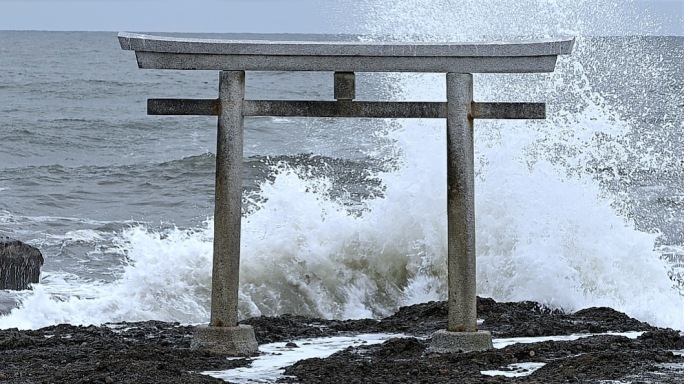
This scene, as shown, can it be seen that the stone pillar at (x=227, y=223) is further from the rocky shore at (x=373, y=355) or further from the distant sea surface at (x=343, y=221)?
the distant sea surface at (x=343, y=221)

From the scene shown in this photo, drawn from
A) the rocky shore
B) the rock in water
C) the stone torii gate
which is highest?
the stone torii gate

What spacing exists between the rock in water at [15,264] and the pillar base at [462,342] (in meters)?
5.22

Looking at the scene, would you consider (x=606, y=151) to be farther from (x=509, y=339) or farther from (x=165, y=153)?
(x=509, y=339)

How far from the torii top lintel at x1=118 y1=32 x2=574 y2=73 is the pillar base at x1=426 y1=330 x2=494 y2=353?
158cm

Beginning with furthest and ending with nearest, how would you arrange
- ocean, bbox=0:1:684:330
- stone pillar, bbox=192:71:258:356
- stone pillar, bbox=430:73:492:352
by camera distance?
ocean, bbox=0:1:684:330
stone pillar, bbox=192:71:258:356
stone pillar, bbox=430:73:492:352

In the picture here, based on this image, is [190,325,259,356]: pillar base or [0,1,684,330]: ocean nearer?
[190,325,259,356]: pillar base

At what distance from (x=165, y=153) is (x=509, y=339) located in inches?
683

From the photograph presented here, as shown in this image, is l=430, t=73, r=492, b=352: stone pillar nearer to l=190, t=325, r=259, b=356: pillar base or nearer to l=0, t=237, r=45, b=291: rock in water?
l=190, t=325, r=259, b=356: pillar base

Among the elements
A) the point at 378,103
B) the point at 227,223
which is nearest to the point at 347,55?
the point at 378,103

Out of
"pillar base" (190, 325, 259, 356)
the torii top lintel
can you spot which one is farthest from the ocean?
the torii top lintel

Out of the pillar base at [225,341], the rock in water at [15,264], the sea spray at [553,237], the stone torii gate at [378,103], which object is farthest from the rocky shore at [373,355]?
the rock in water at [15,264]

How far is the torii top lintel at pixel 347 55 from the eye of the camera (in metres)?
6.52

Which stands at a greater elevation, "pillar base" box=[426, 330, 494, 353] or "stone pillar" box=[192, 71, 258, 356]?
"stone pillar" box=[192, 71, 258, 356]

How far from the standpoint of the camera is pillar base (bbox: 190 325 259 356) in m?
6.80
